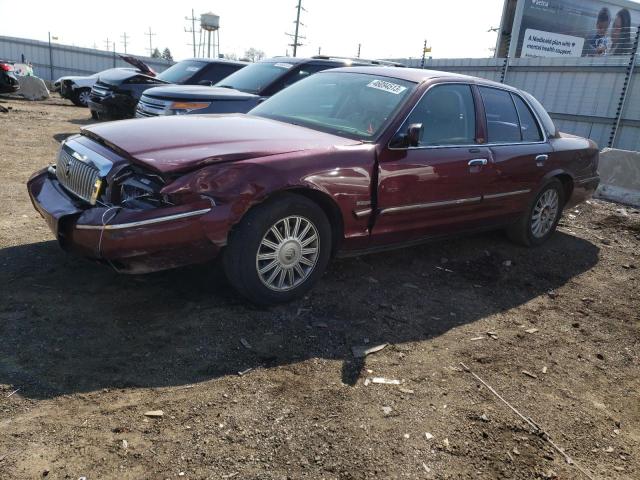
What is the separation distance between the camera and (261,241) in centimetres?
349

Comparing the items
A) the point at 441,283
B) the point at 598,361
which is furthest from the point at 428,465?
the point at 441,283

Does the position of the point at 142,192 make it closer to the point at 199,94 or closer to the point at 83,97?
the point at 199,94

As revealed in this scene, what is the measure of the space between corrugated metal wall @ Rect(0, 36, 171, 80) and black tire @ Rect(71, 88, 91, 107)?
43.2ft

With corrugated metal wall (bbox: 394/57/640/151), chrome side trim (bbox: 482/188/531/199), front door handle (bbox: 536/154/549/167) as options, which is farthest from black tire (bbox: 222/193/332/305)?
corrugated metal wall (bbox: 394/57/640/151)

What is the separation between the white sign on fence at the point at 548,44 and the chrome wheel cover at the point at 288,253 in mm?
25977

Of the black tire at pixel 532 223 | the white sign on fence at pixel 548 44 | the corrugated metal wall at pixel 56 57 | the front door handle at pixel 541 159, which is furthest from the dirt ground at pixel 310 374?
the corrugated metal wall at pixel 56 57

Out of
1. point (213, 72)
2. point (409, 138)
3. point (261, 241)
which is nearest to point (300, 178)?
point (261, 241)

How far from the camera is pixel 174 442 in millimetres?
2381

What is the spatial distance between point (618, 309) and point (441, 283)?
1.50m

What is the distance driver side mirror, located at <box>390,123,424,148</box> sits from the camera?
3.97m

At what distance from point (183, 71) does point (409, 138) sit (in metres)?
8.19

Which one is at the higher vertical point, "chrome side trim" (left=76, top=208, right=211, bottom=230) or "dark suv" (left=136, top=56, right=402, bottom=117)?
"dark suv" (left=136, top=56, right=402, bottom=117)

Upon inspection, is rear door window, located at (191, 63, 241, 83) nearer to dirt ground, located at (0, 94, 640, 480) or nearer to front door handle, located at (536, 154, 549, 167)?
dirt ground, located at (0, 94, 640, 480)

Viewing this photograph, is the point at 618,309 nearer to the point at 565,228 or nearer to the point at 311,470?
the point at 565,228
